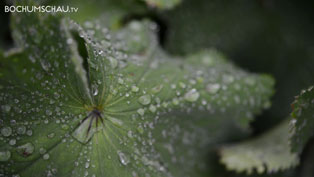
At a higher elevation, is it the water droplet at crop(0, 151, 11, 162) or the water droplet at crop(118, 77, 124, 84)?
the water droplet at crop(118, 77, 124, 84)

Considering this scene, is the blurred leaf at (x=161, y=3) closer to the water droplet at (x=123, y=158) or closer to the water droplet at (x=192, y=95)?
the water droplet at (x=192, y=95)

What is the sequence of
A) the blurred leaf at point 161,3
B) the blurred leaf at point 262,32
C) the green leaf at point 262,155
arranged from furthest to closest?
the blurred leaf at point 262,32
the blurred leaf at point 161,3
the green leaf at point 262,155

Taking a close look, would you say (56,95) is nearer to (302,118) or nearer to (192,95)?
(192,95)

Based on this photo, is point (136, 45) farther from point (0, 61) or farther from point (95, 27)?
point (0, 61)

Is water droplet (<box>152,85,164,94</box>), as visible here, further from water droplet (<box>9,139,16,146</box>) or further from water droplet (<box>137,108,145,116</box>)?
water droplet (<box>9,139,16,146</box>)

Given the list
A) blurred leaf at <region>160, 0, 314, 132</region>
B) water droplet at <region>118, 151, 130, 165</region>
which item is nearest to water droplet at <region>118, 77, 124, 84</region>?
water droplet at <region>118, 151, 130, 165</region>

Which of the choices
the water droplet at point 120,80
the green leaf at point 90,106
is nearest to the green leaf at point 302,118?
the green leaf at point 90,106
